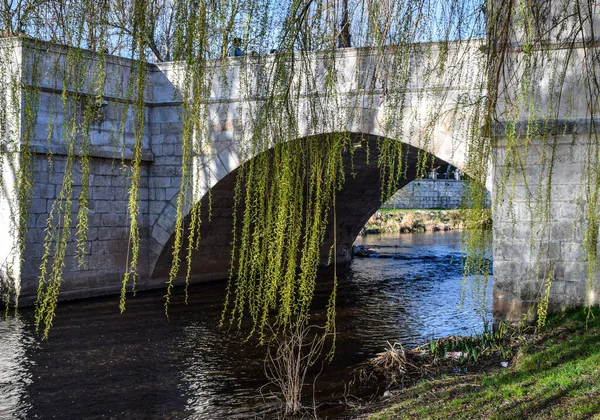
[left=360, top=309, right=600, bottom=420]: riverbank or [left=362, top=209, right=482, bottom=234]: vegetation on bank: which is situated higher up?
[left=362, top=209, right=482, bottom=234]: vegetation on bank

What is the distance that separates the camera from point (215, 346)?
690cm

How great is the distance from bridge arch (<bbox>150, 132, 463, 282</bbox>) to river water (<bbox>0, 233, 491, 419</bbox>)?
481 millimetres

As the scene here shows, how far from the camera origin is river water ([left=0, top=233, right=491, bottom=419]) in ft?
16.6

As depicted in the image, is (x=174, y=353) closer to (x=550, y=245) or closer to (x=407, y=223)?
(x=550, y=245)

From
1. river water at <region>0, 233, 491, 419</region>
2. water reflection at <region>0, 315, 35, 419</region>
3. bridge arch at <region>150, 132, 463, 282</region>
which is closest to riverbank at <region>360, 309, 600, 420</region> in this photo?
river water at <region>0, 233, 491, 419</region>

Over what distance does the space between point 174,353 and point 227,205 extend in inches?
158

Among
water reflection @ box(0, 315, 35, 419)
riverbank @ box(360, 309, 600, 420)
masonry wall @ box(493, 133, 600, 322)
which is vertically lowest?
water reflection @ box(0, 315, 35, 419)

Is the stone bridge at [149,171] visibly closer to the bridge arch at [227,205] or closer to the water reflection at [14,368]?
the bridge arch at [227,205]

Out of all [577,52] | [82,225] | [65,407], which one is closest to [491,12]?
[82,225]

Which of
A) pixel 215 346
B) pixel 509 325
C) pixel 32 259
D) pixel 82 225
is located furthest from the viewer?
pixel 32 259

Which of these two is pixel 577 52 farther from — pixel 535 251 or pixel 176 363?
pixel 176 363

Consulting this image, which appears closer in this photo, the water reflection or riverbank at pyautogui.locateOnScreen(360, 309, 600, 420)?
riverbank at pyautogui.locateOnScreen(360, 309, 600, 420)

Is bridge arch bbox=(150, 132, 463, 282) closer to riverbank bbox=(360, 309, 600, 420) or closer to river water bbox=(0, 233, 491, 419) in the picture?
river water bbox=(0, 233, 491, 419)

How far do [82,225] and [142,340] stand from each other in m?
5.37
